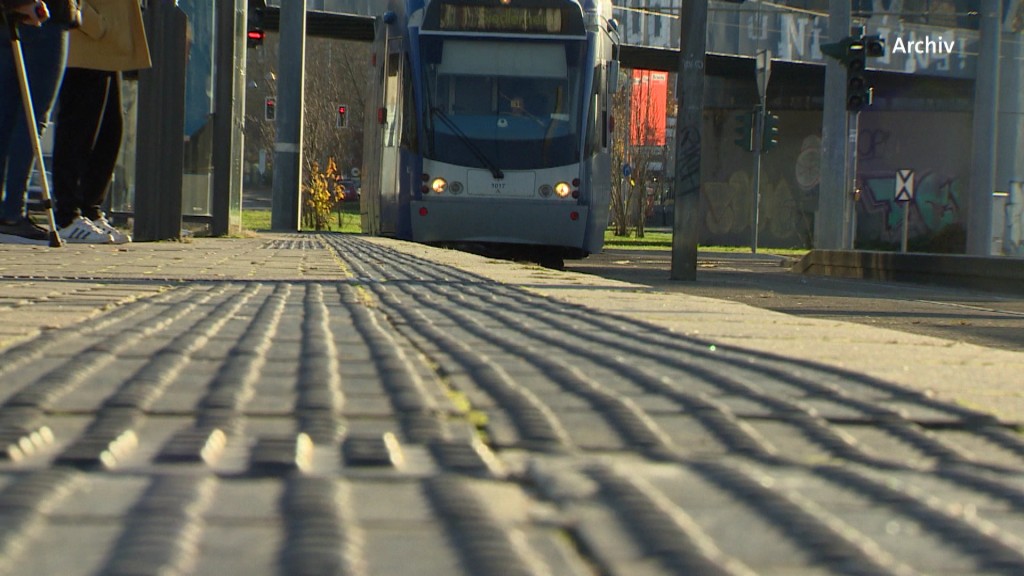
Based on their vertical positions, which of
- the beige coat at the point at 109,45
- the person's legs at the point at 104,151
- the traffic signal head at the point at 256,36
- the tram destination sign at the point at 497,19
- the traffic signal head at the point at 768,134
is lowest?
the person's legs at the point at 104,151

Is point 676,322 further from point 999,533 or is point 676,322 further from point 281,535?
point 281,535

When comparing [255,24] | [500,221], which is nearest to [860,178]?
[255,24]

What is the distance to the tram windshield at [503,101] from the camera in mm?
16453

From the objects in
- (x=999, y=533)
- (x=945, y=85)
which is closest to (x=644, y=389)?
(x=999, y=533)

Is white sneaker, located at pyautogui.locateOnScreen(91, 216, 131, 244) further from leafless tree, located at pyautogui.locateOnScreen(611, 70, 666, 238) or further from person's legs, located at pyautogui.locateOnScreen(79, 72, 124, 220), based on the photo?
leafless tree, located at pyautogui.locateOnScreen(611, 70, 666, 238)

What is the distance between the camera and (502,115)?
16594 millimetres

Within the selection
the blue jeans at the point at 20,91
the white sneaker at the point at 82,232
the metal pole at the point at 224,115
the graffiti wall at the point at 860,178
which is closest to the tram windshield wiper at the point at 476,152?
the metal pole at the point at 224,115

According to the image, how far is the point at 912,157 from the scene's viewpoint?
140 feet

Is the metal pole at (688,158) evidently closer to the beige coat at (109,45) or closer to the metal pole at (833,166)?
the beige coat at (109,45)

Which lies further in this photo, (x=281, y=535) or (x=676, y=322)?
(x=676, y=322)

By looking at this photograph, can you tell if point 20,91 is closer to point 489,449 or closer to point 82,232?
point 82,232

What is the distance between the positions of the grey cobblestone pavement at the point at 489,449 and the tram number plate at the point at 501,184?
12762mm

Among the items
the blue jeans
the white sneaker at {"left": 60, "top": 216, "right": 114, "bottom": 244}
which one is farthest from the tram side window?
the blue jeans

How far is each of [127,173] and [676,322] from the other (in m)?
9.65
